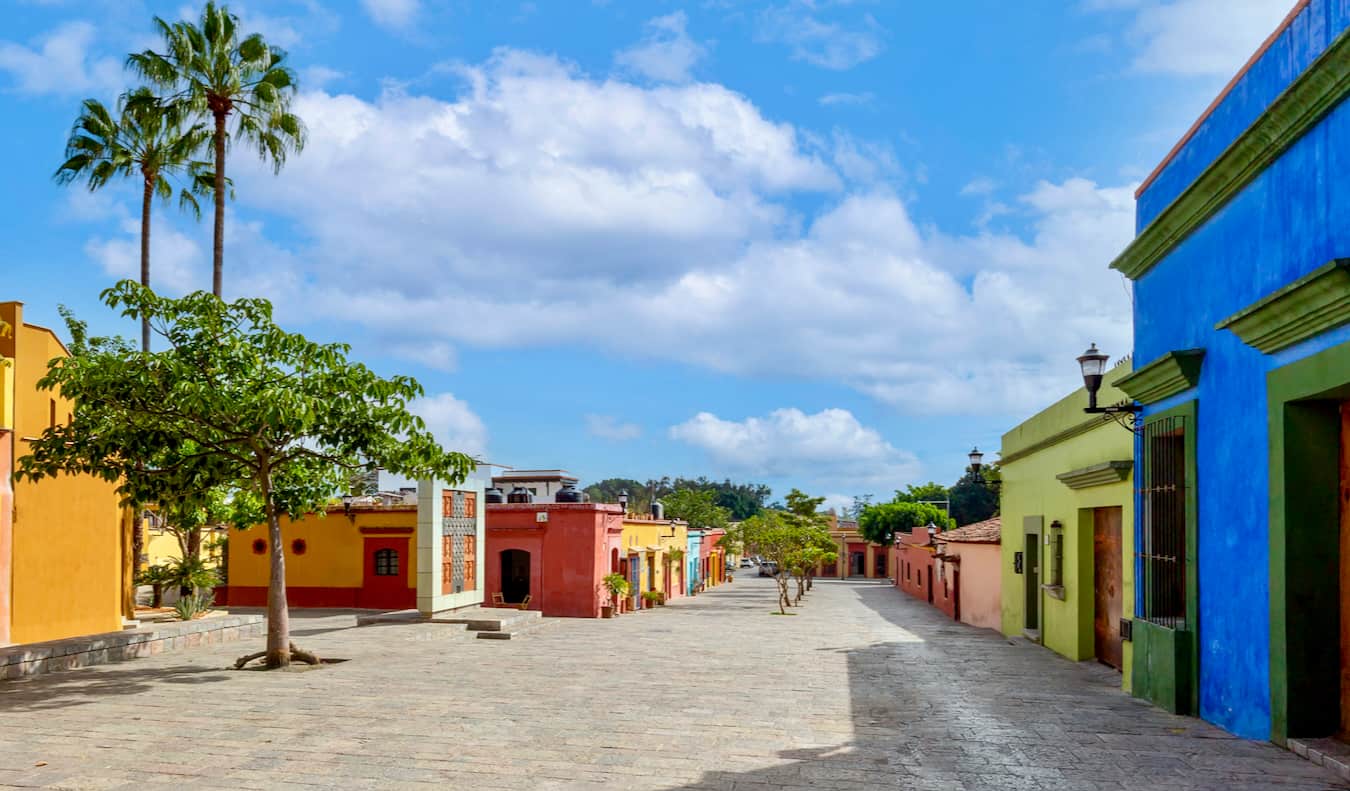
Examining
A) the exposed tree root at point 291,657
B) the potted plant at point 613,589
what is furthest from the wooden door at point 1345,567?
the potted plant at point 613,589

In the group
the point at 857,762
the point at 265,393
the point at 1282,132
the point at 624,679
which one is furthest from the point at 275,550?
the point at 1282,132

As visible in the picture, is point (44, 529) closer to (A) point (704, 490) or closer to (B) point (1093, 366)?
(B) point (1093, 366)

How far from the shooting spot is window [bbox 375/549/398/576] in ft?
87.4

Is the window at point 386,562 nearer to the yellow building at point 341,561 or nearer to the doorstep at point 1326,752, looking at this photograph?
the yellow building at point 341,561

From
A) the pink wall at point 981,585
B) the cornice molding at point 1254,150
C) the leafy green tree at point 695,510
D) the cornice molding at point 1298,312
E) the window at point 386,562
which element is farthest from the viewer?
the leafy green tree at point 695,510

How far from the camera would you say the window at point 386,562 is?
2662 cm

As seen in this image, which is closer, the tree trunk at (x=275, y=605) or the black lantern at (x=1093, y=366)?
the black lantern at (x=1093, y=366)

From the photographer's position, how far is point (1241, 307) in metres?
8.46

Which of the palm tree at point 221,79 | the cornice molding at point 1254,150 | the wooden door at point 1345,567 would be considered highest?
the palm tree at point 221,79

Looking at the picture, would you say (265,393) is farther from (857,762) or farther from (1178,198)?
(1178,198)

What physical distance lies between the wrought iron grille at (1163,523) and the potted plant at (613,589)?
18.8 meters

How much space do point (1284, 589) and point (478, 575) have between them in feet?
65.7

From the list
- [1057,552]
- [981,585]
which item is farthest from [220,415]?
[981,585]

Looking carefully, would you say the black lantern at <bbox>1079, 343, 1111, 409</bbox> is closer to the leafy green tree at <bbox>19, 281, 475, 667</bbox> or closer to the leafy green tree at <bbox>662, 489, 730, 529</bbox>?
A: the leafy green tree at <bbox>19, 281, 475, 667</bbox>
